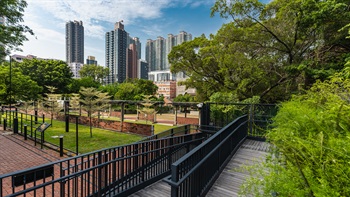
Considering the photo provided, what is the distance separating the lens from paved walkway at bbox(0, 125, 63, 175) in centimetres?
620

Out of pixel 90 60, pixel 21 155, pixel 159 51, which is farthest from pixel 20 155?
pixel 90 60

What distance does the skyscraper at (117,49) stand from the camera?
74562mm

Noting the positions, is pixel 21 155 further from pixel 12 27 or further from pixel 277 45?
pixel 277 45

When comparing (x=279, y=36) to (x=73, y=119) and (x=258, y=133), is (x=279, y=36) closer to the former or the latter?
(x=258, y=133)

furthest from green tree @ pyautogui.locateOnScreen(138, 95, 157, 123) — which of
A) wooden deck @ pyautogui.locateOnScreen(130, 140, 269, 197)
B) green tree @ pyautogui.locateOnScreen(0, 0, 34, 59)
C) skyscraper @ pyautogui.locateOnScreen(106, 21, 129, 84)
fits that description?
skyscraper @ pyautogui.locateOnScreen(106, 21, 129, 84)

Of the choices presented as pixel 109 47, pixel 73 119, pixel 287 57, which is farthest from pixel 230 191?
pixel 109 47

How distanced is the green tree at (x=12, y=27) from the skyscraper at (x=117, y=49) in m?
67.1

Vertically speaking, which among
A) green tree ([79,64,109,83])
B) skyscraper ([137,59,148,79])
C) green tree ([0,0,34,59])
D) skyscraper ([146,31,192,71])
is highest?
skyscraper ([146,31,192,71])

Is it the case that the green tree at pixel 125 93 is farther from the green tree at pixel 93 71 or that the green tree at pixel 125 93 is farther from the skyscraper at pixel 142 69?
the skyscraper at pixel 142 69

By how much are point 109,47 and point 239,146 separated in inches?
3176

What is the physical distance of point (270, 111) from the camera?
6871mm

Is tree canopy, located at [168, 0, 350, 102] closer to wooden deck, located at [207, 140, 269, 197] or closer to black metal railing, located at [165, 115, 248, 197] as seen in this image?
wooden deck, located at [207, 140, 269, 197]

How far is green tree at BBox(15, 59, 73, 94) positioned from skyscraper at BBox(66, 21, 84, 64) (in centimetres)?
7155

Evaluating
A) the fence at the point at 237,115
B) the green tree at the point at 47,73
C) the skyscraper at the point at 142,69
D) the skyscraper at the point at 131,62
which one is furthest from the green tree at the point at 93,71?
the fence at the point at 237,115
